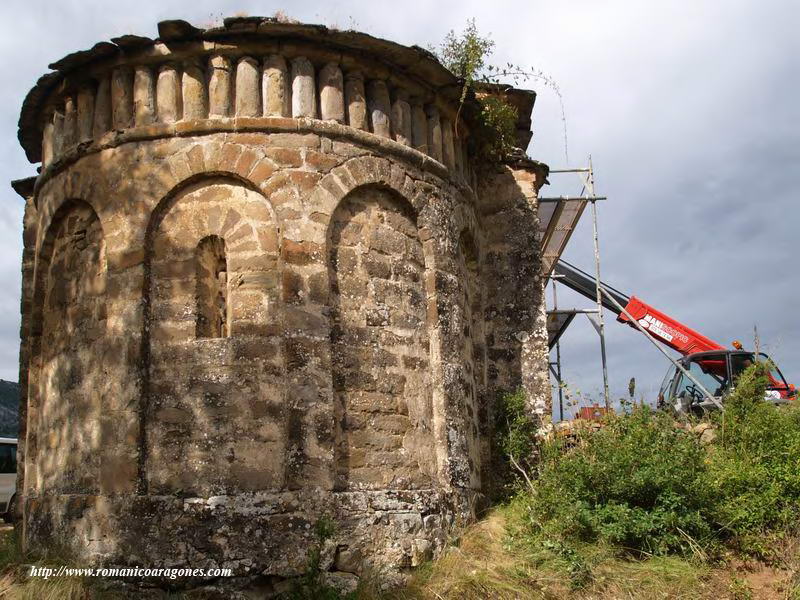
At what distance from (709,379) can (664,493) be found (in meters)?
6.80

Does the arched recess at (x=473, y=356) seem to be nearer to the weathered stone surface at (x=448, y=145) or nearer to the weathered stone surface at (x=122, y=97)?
the weathered stone surface at (x=448, y=145)

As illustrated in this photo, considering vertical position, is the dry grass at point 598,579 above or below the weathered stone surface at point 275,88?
below

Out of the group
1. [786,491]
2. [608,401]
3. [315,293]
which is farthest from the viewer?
[608,401]

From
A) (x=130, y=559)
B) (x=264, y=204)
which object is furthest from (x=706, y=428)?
(x=130, y=559)

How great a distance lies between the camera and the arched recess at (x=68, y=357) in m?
7.46

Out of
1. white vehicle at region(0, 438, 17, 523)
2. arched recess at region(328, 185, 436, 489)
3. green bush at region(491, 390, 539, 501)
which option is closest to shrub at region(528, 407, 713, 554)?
green bush at region(491, 390, 539, 501)

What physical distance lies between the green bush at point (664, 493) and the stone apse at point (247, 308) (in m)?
0.90

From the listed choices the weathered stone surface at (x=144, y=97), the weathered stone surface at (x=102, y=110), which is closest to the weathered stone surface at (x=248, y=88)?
the weathered stone surface at (x=144, y=97)

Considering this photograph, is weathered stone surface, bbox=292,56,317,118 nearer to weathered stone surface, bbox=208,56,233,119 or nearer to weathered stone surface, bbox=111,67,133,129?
weathered stone surface, bbox=208,56,233,119

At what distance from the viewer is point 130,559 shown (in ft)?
22.1

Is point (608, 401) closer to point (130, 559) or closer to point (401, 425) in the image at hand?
point (401, 425)

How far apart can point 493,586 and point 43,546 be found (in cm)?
388

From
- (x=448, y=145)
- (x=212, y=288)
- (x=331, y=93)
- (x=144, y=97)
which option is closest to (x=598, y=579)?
(x=212, y=288)

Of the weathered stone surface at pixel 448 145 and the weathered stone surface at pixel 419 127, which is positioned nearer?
the weathered stone surface at pixel 419 127
